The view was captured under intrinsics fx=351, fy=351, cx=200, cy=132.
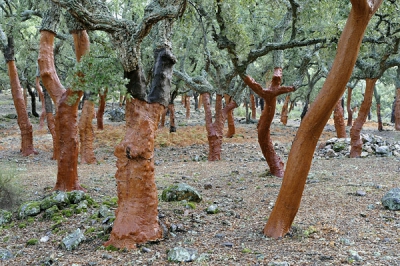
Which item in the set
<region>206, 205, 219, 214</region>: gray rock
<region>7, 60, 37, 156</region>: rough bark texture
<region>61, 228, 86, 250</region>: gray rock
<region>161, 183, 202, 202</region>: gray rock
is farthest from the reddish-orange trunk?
<region>61, 228, 86, 250</region>: gray rock

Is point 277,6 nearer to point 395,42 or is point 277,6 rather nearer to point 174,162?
point 395,42

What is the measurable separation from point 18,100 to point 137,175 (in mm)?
9712

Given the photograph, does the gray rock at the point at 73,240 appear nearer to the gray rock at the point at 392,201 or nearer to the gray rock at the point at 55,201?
the gray rock at the point at 55,201

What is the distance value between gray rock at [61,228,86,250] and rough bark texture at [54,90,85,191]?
2309 mm

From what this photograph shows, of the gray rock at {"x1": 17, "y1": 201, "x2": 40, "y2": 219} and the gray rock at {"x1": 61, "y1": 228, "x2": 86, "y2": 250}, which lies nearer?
the gray rock at {"x1": 61, "y1": 228, "x2": 86, "y2": 250}

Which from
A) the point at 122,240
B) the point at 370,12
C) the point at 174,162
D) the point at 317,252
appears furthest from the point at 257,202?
the point at 174,162

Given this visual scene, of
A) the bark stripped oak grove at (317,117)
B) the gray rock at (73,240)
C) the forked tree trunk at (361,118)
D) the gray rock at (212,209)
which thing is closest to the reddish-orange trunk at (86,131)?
the gray rock at (212,209)

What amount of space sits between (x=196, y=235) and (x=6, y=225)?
9.82 ft

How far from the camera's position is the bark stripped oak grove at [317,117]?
12.0ft

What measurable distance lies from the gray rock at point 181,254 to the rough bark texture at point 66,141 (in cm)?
354

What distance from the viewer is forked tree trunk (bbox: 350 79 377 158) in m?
10.9

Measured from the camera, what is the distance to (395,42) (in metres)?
8.89

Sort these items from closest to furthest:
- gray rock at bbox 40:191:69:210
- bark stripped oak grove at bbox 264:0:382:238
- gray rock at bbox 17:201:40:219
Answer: bark stripped oak grove at bbox 264:0:382:238 → gray rock at bbox 17:201:40:219 → gray rock at bbox 40:191:69:210

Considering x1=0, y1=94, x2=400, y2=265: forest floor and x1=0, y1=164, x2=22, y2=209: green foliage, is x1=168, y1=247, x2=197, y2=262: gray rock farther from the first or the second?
x1=0, y1=164, x2=22, y2=209: green foliage
